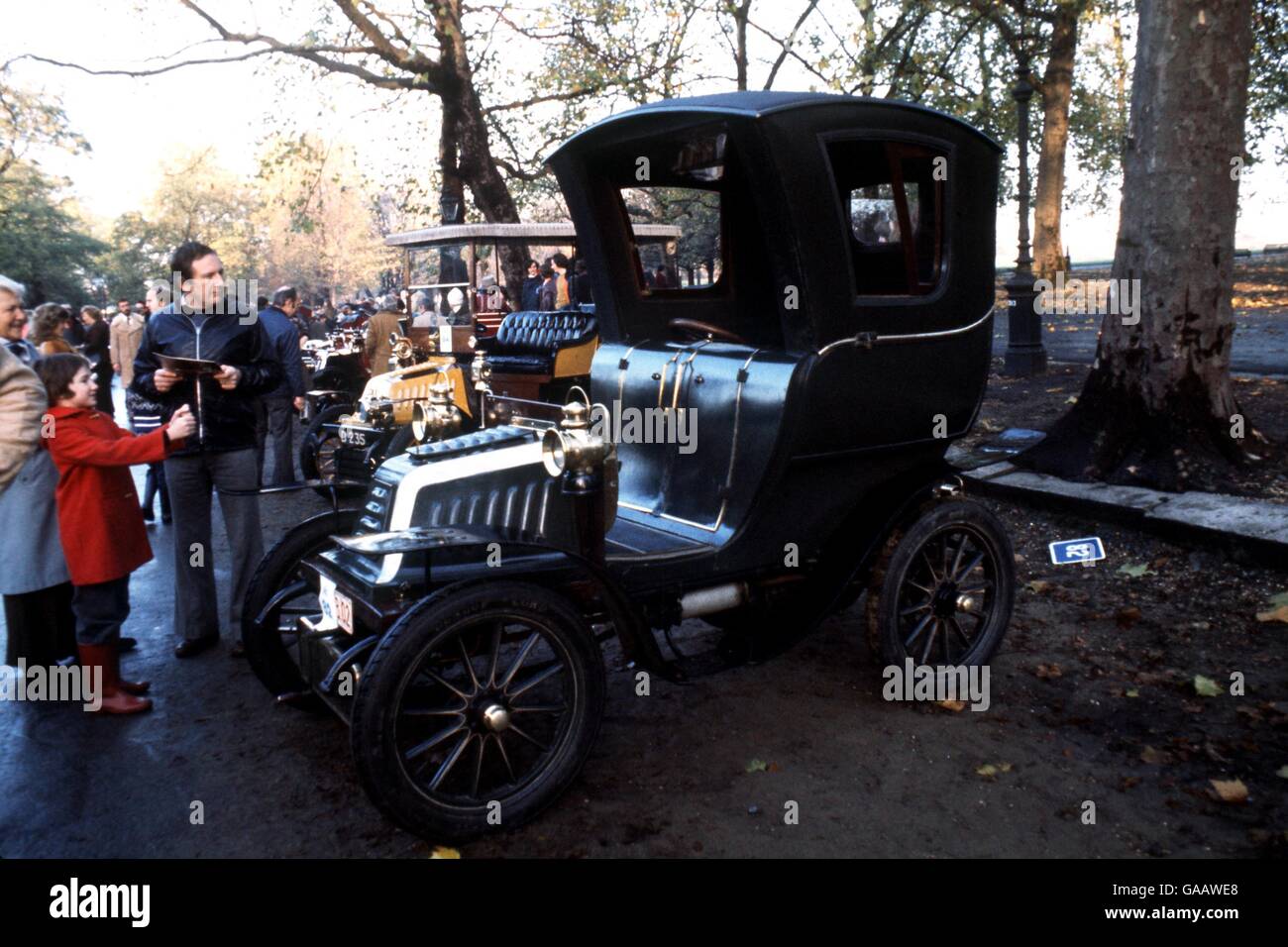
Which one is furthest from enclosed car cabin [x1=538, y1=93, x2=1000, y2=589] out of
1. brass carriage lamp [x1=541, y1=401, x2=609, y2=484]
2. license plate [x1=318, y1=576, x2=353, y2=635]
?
license plate [x1=318, y1=576, x2=353, y2=635]

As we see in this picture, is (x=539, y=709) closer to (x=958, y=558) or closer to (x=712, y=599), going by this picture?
(x=712, y=599)

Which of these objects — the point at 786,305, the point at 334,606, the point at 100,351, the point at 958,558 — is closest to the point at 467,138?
the point at 100,351

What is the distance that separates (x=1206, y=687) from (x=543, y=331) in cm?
745

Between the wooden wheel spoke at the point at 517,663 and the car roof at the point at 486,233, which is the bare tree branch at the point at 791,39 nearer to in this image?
the car roof at the point at 486,233

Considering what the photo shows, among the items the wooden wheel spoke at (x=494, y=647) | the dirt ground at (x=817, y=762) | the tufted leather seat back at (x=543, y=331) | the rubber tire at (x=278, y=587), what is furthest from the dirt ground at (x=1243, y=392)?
the rubber tire at (x=278, y=587)

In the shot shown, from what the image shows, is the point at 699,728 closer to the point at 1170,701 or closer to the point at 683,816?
the point at 683,816

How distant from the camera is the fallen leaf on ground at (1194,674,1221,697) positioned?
401 centimetres

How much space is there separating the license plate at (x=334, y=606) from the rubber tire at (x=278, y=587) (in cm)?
53

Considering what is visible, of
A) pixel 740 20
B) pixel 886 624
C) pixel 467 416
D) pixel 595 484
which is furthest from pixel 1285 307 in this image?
pixel 595 484

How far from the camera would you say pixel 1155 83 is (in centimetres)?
626

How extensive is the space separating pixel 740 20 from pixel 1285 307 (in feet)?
35.5

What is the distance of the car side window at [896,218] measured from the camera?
13.0 feet

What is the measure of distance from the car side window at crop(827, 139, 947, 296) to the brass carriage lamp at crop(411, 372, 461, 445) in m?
1.82

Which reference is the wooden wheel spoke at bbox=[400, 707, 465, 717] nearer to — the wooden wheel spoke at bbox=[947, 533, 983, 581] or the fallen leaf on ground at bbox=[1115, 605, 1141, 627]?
the wooden wheel spoke at bbox=[947, 533, 983, 581]
